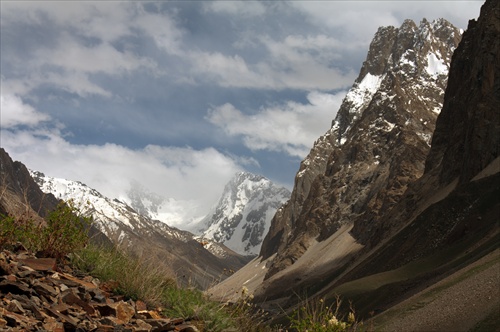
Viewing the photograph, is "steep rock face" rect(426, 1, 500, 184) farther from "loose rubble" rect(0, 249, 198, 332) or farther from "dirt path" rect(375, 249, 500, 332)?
"loose rubble" rect(0, 249, 198, 332)

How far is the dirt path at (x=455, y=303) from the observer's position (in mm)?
47031

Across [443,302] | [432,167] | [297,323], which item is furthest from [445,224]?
[297,323]

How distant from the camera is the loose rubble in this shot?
279 inches

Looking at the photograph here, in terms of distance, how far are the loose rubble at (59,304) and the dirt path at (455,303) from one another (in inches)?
1618

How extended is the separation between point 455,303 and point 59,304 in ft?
163

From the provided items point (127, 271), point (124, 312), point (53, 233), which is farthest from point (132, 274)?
point (53, 233)

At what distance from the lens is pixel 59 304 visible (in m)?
7.77

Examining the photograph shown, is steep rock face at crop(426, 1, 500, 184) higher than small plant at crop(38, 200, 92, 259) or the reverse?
higher

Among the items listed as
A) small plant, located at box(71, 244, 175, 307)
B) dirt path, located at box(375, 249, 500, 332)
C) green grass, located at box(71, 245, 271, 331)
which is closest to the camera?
green grass, located at box(71, 245, 271, 331)

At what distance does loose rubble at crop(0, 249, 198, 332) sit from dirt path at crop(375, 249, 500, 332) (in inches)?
1618

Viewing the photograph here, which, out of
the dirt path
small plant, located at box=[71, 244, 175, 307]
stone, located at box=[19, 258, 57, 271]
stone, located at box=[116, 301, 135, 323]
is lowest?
the dirt path

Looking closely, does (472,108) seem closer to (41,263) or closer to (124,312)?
(41,263)

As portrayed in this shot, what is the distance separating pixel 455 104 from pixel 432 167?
1745 cm

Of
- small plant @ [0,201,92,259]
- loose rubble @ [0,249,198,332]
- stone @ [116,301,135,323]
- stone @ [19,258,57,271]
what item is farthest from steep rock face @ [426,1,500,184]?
stone @ [116,301,135,323]
